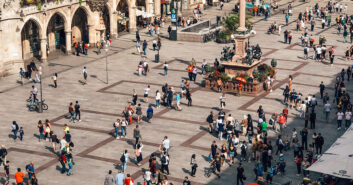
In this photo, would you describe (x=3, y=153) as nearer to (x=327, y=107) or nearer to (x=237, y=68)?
(x=327, y=107)

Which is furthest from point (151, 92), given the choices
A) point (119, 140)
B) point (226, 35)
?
point (226, 35)

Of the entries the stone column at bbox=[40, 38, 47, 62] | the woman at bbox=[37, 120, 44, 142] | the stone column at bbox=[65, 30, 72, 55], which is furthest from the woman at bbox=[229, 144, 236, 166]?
the stone column at bbox=[65, 30, 72, 55]

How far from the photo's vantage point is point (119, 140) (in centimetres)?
4472

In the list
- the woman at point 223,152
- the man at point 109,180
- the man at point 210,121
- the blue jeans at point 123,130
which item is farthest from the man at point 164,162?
the man at point 210,121

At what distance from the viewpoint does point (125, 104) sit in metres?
52.7

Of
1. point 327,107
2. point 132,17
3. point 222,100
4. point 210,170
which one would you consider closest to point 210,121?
point 222,100

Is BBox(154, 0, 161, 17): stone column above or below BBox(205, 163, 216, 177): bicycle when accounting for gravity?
above

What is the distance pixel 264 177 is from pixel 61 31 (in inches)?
1577

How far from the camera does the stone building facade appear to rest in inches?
2430

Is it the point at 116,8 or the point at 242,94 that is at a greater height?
the point at 116,8

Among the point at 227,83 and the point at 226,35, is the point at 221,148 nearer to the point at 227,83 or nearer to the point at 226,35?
the point at 227,83

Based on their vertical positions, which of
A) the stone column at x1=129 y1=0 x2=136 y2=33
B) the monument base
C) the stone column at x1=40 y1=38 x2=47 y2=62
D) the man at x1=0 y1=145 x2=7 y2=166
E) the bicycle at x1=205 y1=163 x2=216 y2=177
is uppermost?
the stone column at x1=129 y1=0 x2=136 y2=33

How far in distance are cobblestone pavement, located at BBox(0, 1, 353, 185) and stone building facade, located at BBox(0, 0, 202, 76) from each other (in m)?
2.21

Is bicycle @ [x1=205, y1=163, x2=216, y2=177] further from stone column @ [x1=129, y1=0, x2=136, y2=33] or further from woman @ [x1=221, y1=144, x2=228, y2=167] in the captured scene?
stone column @ [x1=129, y1=0, x2=136, y2=33]
